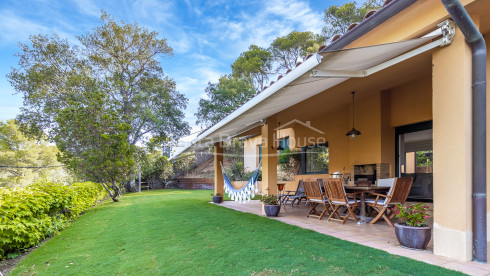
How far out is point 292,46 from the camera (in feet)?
70.5

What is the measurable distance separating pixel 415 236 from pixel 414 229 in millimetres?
76

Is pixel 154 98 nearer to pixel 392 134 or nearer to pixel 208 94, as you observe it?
pixel 208 94

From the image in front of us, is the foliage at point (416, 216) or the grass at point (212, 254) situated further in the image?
the foliage at point (416, 216)

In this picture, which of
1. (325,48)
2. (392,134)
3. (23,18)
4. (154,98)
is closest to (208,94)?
(154,98)

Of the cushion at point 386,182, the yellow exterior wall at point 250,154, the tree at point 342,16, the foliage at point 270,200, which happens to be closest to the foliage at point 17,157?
the yellow exterior wall at point 250,154

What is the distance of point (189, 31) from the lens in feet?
54.7

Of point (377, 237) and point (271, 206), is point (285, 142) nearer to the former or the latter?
point (271, 206)

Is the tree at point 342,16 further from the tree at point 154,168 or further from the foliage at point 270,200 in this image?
the foliage at point 270,200

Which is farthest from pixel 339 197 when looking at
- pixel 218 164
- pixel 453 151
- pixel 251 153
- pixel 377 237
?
pixel 251 153

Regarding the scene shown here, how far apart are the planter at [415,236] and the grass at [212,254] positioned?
0.39 m

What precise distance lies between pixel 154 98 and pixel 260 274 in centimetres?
1855


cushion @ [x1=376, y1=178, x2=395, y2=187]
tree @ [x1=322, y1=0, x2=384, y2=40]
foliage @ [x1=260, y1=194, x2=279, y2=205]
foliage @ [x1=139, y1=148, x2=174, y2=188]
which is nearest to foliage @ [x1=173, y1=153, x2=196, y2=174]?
foliage @ [x1=139, y1=148, x2=174, y2=188]

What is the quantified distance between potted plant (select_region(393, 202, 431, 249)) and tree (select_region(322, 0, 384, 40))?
17092mm

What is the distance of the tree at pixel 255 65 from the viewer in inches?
864
